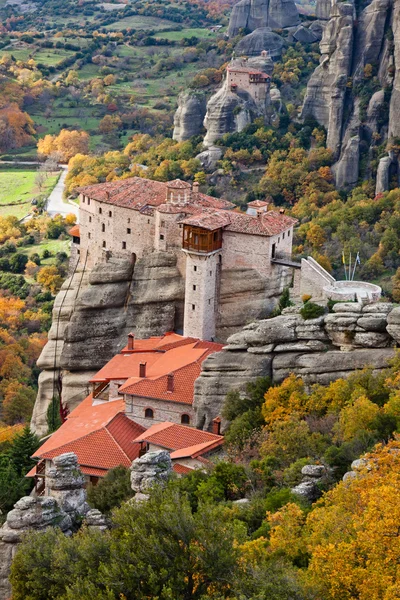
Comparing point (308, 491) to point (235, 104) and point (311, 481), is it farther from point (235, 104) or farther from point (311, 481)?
point (235, 104)

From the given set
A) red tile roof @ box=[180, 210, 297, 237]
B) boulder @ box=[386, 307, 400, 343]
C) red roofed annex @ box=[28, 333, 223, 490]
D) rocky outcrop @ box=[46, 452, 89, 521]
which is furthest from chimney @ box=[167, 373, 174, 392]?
rocky outcrop @ box=[46, 452, 89, 521]

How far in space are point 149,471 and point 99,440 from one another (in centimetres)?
1126

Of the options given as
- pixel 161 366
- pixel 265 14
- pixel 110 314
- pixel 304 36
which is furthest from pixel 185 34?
pixel 161 366

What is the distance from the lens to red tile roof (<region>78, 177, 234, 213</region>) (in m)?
55.3

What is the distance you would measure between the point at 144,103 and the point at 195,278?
87.7m

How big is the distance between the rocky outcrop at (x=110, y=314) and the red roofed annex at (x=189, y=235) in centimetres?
74

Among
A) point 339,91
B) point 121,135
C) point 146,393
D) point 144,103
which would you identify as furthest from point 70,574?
point 144,103

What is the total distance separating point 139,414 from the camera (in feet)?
152

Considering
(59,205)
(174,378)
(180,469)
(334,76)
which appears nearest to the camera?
(180,469)

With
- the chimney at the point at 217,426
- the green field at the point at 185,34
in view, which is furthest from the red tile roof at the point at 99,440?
the green field at the point at 185,34

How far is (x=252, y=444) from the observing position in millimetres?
40125

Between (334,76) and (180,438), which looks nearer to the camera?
(180,438)

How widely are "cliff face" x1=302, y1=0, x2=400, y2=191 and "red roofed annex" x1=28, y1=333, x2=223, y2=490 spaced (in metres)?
32.7

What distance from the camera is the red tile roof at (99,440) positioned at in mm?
42438
